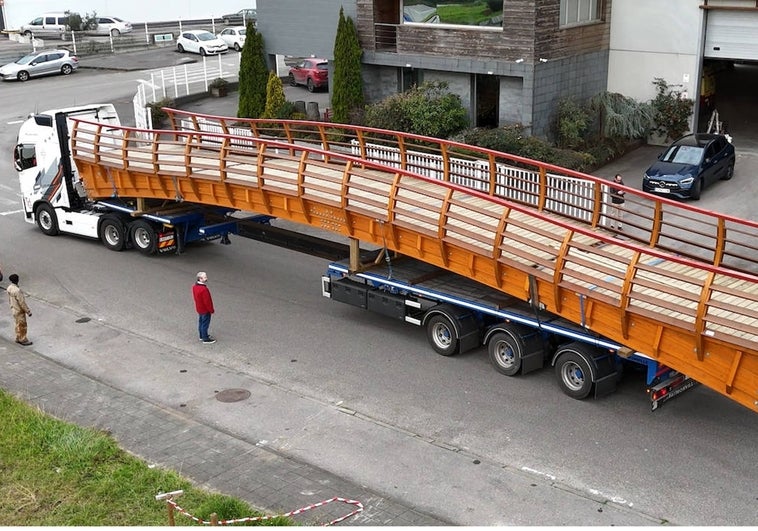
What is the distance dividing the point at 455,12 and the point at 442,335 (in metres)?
15.6

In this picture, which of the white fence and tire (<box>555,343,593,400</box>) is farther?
the white fence

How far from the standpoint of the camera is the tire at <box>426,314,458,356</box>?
15.1m

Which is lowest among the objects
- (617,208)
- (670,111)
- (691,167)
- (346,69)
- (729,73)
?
(691,167)

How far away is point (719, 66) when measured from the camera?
32.5 meters

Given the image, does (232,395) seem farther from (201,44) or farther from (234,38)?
(234,38)

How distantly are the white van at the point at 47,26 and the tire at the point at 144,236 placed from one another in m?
38.4

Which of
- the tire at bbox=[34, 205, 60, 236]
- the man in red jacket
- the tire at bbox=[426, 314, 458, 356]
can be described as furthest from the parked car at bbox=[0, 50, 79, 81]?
the tire at bbox=[426, 314, 458, 356]

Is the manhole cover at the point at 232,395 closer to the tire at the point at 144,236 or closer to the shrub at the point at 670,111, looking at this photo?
the tire at the point at 144,236

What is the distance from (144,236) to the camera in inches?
819

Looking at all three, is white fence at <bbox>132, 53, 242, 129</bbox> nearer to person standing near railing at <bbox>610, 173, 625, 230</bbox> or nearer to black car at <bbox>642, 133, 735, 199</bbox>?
black car at <bbox>642, 133, 735, 199</bbox>

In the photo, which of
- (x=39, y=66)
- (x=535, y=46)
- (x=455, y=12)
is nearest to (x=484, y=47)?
(x=455, y=12)

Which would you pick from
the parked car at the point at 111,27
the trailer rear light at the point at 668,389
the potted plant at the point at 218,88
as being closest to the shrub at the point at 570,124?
the trailer rear light at the point at 668,389

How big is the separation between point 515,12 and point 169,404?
17106 millimetres

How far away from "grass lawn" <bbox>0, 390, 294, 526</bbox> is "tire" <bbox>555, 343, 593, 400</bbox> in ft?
16.7
